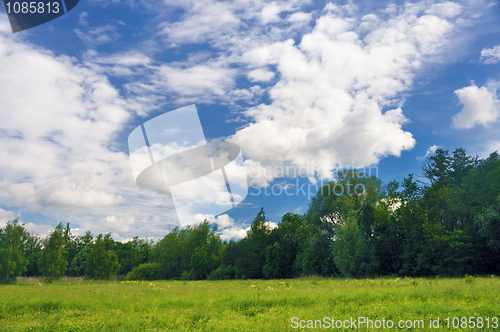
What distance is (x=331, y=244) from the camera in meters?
43.3

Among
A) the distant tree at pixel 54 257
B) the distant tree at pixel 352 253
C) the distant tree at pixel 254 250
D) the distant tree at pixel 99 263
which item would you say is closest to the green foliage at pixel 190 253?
the distant tree at pixel 254 250

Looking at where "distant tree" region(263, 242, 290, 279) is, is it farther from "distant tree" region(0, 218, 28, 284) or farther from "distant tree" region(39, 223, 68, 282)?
"distant tree" region(0, 218, 28, 284)

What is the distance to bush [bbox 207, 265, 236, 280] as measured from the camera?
58194 mm

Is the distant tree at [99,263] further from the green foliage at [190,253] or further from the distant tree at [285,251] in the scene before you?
the distant tree at [285,251]

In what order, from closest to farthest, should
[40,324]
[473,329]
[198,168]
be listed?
[198,168] < [473,329] < [40,324]

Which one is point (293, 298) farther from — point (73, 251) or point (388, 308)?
point (73, 251)

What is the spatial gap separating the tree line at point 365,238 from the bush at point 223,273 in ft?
0.62

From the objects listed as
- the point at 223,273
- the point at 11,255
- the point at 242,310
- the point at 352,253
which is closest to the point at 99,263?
the point at 11,255

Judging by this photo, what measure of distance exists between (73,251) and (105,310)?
90267 millimetres

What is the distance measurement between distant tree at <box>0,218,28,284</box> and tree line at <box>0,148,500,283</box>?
0.12 m

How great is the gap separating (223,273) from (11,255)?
34591 mm

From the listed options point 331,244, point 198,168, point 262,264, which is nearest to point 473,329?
point 198,168

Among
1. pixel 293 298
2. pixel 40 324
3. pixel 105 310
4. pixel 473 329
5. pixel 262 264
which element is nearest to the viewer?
pixel 473 329

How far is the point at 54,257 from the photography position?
43406 mm
